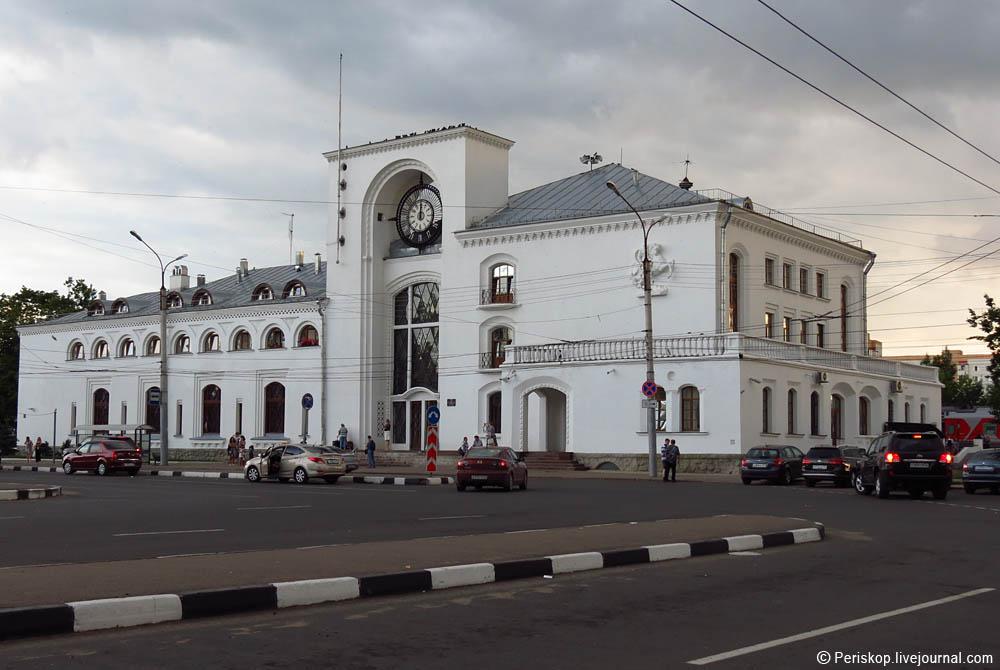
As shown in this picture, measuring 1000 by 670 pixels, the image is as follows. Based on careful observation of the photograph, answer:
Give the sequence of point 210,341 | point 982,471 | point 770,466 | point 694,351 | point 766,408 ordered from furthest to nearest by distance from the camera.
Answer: point 210,341, point 766,408, point 694,351, point 770,466, point 982,471

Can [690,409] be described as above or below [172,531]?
above

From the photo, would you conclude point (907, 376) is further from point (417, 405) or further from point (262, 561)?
point (262, 561)

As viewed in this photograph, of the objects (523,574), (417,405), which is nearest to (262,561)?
(523,574)

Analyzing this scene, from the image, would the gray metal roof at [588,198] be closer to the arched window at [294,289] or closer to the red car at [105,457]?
the arched window at [294,289]

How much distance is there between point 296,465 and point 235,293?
33.5m

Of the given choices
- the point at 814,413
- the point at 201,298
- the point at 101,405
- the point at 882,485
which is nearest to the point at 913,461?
the point at 882,485

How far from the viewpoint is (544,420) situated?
50.7 metres

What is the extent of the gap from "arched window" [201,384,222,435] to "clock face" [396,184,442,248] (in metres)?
15.4

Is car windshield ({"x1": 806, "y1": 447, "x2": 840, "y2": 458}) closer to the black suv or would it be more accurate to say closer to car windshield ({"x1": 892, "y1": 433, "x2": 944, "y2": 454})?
the black suv

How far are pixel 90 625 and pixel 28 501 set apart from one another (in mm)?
17994

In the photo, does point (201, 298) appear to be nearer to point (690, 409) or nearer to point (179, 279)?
point (179, 279)

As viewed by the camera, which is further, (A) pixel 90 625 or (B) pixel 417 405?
(B) pixel 417 405

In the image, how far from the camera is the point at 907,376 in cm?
5784

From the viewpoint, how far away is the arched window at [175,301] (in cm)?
7012
